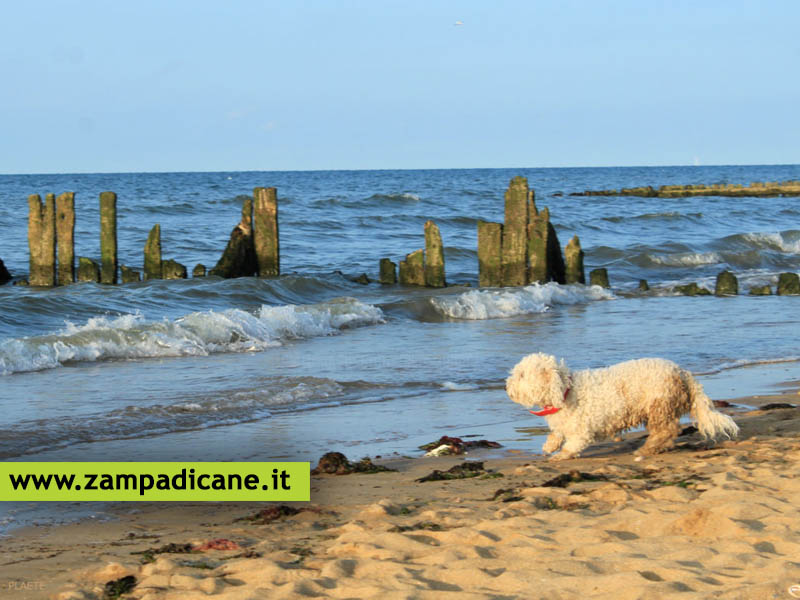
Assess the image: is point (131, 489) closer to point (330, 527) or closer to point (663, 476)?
point (330, 527)

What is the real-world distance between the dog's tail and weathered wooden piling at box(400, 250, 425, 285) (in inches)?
492

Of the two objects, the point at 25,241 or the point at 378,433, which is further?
the point at 25,241

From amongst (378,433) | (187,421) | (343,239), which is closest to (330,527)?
(378,433)

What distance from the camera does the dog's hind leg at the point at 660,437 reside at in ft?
21.3

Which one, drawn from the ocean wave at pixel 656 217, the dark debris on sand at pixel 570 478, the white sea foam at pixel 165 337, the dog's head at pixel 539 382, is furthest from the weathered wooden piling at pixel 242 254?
the ocean wave at pixel 656 217

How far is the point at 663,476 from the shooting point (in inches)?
234

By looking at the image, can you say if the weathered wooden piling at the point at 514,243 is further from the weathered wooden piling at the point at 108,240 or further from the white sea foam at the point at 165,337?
the weathered wooden piling at the point at 108,240

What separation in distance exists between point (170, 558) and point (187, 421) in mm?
3733

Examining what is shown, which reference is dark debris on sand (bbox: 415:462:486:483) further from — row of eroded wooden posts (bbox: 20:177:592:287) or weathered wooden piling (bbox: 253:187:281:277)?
weathered wooden piling (bbox: 253:187:281:277)

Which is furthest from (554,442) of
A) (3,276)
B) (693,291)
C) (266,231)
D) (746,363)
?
(3,276)

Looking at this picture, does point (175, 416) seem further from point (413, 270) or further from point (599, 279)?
point (599, 279)

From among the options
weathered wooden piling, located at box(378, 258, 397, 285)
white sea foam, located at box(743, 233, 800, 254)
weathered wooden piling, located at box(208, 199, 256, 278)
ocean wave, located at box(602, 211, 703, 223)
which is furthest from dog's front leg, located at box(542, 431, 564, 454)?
ocean wave, located at box(602, 211, 703, 223)

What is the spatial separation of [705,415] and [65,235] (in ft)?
46.0

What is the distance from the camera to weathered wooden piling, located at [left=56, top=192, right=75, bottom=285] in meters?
17.6
